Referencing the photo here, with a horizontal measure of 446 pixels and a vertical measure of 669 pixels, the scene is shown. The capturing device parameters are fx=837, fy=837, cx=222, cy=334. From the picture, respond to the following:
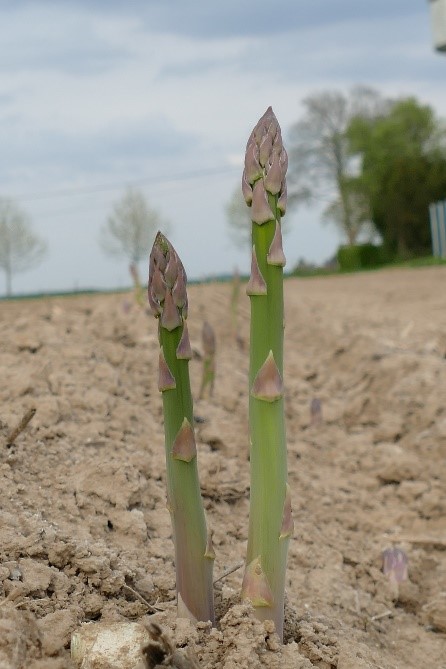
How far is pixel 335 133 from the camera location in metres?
40.5

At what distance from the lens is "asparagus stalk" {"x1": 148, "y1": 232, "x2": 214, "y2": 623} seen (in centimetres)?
189

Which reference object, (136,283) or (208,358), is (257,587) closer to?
(208,358)

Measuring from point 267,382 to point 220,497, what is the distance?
4.56 feet

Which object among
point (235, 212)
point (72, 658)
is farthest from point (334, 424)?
point (235, 212)

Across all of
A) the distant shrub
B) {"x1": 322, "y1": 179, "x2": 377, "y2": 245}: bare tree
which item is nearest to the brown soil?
the distant shrub

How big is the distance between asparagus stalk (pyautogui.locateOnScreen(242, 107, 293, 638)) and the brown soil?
0.10 m

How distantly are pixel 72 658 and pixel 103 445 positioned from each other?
1463mm

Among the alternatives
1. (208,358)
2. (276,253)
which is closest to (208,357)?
(208,358)

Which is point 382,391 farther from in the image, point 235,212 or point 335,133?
point 335,133

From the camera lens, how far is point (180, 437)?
6.22ft

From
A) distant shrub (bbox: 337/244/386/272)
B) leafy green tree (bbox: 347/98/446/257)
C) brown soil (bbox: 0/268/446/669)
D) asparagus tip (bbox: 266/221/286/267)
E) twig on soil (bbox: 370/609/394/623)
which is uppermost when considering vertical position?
leafy green tree (bbox: 347/98/446/257)

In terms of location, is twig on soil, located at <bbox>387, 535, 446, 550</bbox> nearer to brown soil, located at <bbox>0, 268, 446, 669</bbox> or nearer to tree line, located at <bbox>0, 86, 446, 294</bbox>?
brown soil, located at <bbox>0, 268, 446, 669</bbox>

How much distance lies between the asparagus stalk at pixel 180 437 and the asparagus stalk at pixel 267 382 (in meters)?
0.11

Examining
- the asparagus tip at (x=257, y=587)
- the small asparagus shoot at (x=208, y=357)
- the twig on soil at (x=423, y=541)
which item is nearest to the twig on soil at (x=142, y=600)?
the asparagus tip at (x=257, y=587)
